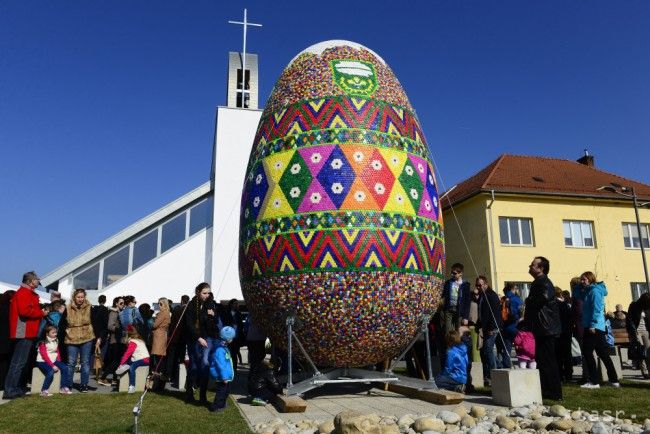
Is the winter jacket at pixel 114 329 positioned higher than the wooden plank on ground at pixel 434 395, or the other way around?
the winter jacket at pixel 114 329

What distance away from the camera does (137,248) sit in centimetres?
2230

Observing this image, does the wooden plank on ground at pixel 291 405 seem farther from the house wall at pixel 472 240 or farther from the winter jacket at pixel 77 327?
the house wall at pixel 472 240

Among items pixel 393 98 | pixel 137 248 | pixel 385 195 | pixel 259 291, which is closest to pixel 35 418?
pixel 259 291

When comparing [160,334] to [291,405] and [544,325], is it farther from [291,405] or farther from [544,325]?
[544,325]

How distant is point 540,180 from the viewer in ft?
84.5

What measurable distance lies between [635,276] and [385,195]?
2350cm

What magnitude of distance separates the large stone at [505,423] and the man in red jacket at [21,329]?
695cm

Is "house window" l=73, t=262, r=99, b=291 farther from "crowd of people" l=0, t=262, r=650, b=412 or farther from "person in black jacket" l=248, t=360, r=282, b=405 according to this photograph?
"person in black jacket" l=248, t=360, r=282, b=405

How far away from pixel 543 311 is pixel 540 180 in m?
20.2

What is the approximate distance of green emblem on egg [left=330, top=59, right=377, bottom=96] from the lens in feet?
24.5

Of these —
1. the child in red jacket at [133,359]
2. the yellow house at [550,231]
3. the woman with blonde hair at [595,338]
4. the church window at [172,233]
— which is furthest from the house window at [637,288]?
A: the child in red jacket at [133,359]

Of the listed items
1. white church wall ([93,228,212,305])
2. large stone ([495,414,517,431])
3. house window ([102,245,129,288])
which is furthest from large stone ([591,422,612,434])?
house window ([102,245,129,288])

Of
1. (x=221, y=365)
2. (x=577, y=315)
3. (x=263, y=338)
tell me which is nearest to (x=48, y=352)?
(x=263, y=338)

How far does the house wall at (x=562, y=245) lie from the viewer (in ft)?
76.8
